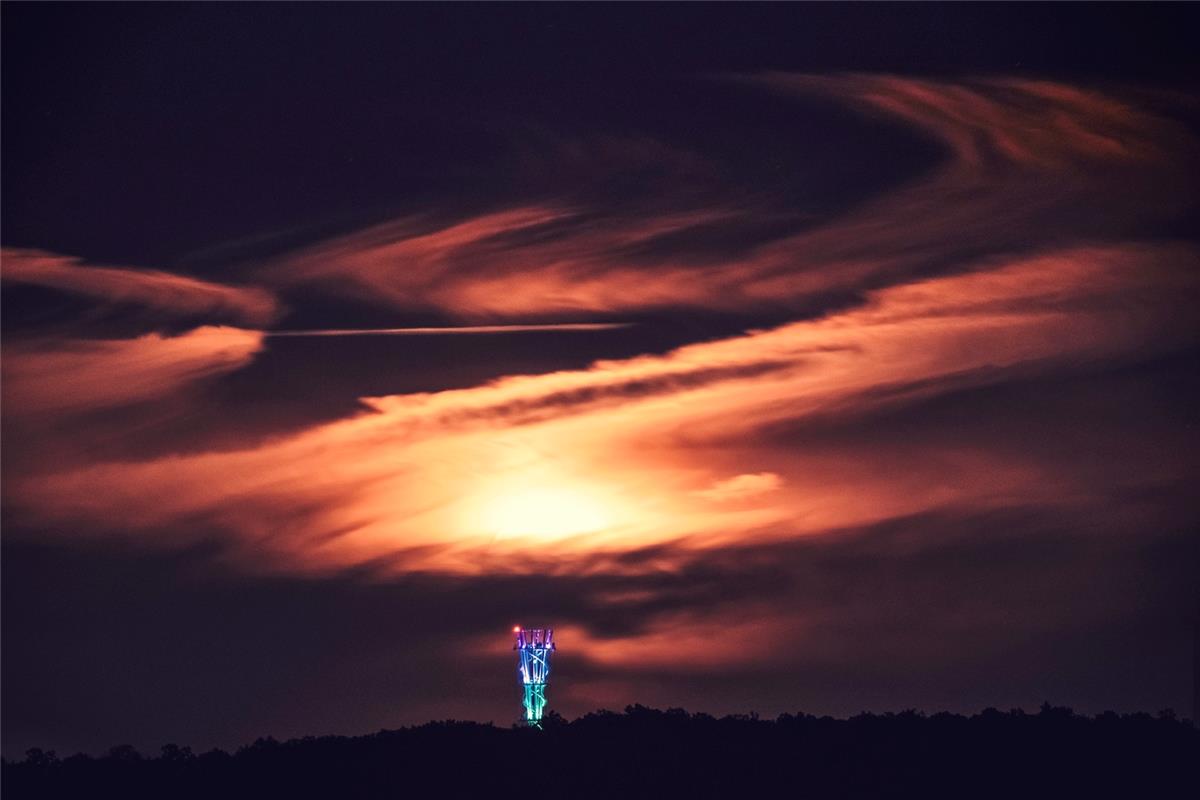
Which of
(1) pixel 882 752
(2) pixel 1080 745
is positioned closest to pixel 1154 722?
(2) pixel 1080 745

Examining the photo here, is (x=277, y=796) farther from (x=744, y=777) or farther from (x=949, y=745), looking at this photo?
(x=949, y=745)

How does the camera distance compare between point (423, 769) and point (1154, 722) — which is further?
point (1154, 722)

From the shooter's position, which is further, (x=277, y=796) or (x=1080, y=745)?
(x=1080, y=745)

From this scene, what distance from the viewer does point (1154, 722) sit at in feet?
395

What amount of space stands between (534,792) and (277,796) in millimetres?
10290

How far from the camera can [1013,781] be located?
11325 centimetres

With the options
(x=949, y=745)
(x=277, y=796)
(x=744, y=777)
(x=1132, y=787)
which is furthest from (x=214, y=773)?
(x=1132, y=787)

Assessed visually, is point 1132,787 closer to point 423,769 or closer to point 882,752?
point 882,752

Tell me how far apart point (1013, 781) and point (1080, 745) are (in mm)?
5425

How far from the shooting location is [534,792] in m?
111

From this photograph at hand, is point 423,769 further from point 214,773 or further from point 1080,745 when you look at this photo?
point 1080,745

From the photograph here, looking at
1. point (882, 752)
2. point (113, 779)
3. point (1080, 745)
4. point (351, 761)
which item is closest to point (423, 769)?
point (351, 761)

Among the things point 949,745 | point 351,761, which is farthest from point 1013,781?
point 351,761

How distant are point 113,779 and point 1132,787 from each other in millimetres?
41714
